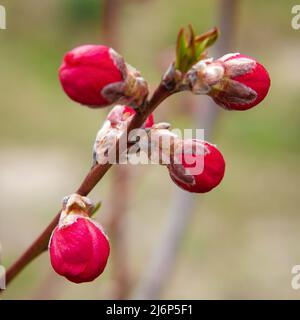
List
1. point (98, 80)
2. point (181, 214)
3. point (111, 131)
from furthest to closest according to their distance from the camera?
point (181, 214)
point (111, 131)
point (98, 80)

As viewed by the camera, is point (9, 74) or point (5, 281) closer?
point (5, 281)

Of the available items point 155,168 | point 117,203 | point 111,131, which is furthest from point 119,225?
point 155,168

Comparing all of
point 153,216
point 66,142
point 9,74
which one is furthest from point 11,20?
point 153,216

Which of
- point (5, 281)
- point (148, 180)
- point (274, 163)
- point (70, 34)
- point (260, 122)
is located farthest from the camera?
point (70, 34)

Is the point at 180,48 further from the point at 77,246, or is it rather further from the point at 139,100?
the point at 77,246

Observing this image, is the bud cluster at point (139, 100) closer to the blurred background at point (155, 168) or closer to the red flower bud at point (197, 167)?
the red flower bud at point (197, 167)

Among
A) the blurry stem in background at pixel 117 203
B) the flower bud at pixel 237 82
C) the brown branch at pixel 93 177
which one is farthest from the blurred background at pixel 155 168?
the flower bud at pixel 237 82

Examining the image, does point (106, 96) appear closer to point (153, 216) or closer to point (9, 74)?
point (153, 216)
